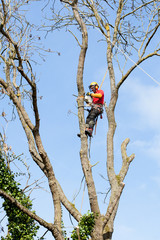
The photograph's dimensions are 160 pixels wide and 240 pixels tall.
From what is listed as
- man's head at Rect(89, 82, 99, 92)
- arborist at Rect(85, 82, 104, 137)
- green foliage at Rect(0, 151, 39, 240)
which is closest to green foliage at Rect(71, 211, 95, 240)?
green foliage at Rect(0, 151, 39, 240)

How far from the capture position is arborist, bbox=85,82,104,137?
9625mm

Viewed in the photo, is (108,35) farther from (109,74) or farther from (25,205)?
(25,205)

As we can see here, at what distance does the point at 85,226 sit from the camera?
833 cm

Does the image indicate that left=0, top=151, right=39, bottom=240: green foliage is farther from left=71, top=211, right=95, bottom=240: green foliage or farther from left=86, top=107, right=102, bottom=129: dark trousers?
left=86, top=107, right=102, bottom=129: dark trousers

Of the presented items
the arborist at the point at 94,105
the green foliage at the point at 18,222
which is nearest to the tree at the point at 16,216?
the green foliage at the point at 18,222

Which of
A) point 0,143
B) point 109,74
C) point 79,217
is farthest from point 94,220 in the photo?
point 109,74

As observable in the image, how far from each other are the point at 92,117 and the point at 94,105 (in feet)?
1.05

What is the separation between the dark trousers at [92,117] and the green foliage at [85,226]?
87.7 inches

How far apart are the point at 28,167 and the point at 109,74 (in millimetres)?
3345

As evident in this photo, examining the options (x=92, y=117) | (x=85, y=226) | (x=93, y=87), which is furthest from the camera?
(x=93, y=87)

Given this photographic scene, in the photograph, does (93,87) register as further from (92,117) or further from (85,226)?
(85,226)

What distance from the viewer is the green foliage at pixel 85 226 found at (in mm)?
8328

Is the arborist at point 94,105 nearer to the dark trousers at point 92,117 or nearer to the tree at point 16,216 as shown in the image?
the dark trousers at point 92,117

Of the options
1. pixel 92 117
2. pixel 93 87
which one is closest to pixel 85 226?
pixel 92 117
